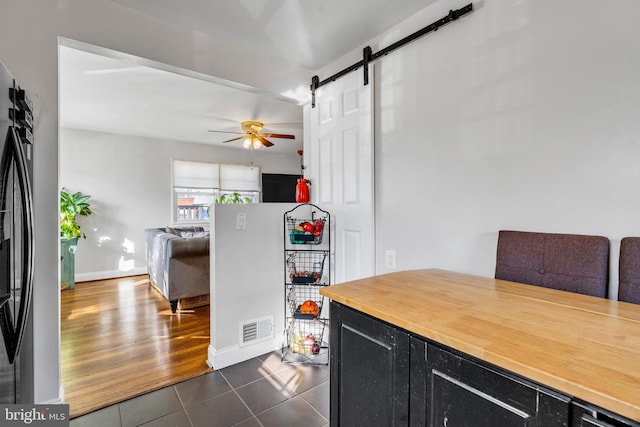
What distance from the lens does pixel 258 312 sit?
2.45 meters

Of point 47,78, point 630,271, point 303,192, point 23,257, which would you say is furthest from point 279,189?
point 630,271

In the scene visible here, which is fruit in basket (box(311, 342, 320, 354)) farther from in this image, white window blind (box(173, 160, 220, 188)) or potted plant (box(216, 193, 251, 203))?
white window blind (box(173, 160, 220, 188))

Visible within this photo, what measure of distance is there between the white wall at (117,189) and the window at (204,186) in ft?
0.59

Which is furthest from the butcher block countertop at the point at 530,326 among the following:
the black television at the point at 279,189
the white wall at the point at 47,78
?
the black television at the point at 279,189

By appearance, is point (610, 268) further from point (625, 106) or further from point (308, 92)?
point (308, 92)

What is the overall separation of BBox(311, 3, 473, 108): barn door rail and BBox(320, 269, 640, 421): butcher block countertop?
1.45 m

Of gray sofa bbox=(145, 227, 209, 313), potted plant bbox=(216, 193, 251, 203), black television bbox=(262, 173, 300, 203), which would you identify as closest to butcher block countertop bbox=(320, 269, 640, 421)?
gray sofa bbox=(145, 227, 209, 313)

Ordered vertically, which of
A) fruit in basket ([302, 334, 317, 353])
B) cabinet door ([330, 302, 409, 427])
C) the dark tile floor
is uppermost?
cabinet door ([330, 302, 409, 427])

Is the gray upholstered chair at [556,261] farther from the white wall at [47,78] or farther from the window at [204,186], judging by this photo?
the window at [204,186]

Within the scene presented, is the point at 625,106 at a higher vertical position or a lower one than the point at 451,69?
lower

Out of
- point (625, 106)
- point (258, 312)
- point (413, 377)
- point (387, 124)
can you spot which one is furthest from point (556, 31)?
point (258, 312)

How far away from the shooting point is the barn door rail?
1676 millimetres

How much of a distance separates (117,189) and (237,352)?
432cm

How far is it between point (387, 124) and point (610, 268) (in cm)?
141
